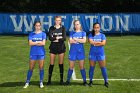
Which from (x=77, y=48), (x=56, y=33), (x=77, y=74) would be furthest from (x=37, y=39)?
(x=77, y=74)

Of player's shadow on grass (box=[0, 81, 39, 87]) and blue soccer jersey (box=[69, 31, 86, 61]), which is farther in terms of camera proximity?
player's shadow on grass (box=[0, 81, 39, 87])

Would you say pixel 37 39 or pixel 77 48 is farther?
pixel 77 48

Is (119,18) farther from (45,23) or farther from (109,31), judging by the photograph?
(45,23)

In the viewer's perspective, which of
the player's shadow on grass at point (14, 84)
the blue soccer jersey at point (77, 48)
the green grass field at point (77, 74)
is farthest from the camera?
the player's shadow on grass at point (14, 84)

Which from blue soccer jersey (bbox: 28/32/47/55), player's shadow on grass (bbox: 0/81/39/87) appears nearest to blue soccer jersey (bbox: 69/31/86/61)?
blue soccer jersey (bbox: 28/32/47/55)

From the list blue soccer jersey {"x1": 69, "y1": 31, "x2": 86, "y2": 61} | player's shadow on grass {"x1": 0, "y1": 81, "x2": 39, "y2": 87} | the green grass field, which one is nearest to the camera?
the green grass field

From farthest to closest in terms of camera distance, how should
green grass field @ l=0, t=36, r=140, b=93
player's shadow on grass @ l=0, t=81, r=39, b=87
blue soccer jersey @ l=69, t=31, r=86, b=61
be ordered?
player's shadow on grass @ l=0, t=81, r=39, b=87
blue soccer jersey @ l=69, t=31, r=86, b=61
green grass field @ l=0, t=36, r=140, b=93

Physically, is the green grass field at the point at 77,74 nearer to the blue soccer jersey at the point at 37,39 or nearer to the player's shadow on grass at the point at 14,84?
the player's shadow on grass at the point at 14,84

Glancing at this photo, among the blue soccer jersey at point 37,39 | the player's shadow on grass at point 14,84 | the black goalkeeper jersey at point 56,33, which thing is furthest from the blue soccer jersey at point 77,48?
the player's shadow on grass at point 14,84

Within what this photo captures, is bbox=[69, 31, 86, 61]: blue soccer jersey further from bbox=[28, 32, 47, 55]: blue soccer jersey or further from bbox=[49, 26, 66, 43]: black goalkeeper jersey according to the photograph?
bbox=[28, 32, 47, 55]: blue soccer jersey

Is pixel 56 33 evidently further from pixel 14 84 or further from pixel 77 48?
pixel 14 84

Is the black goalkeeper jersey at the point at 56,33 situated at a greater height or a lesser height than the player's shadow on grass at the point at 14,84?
greater

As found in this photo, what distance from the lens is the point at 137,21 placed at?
3425 cm
